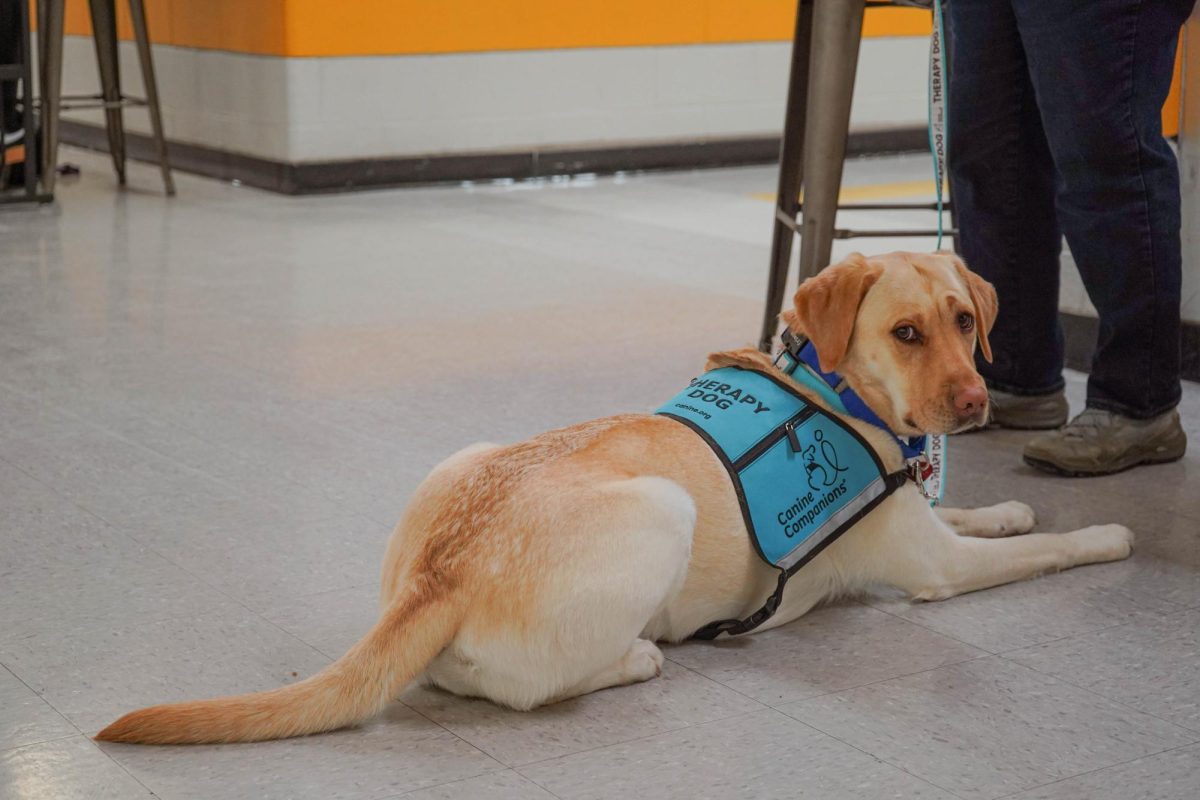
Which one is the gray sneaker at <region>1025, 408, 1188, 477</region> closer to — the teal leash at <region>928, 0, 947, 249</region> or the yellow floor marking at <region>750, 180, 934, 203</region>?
the teal leash at <region>928, 0, 947, 249</region>

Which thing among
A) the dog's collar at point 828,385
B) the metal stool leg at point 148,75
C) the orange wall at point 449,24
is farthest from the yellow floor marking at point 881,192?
the dog's collar at point 828,385

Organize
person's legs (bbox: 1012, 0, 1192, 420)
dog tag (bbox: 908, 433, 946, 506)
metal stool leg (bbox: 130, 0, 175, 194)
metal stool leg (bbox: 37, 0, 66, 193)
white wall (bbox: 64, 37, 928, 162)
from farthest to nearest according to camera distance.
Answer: white wall (bbox: 64, 37, 928, 162)
metal stool leg (bbox: 130, 0, 175, 194)
metal stool leg (bbox: 37, 0, 66, 193)
person's legs (bbox: 1012, 0, 1192, 420)
dog tag (bbox: 908, 433, 946, 506)

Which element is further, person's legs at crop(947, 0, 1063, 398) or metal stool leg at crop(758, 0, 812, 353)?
metal stool leg at crop(758, 0, 812, 353)

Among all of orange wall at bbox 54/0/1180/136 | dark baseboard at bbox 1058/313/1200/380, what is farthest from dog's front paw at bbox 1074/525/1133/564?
orange wall at bbox 54/0/1180/136

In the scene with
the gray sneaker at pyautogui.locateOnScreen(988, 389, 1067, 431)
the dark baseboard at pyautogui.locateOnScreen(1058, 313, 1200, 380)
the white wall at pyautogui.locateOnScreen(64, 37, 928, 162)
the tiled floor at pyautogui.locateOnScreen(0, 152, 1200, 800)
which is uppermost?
the white wall at pyautogui.locateOnScreen(64, 37, 928, 162)

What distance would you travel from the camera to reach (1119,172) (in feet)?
10.3

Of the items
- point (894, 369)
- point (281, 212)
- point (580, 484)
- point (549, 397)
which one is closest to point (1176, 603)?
point (894, 369)

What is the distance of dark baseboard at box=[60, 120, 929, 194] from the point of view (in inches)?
289

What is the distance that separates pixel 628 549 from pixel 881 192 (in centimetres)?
A: 550

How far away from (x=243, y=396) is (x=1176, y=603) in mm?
2219

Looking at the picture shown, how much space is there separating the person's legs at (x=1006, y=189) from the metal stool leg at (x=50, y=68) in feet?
14.0

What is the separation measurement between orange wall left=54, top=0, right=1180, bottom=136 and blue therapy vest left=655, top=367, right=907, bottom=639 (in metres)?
5.16

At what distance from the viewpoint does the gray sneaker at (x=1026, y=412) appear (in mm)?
3570

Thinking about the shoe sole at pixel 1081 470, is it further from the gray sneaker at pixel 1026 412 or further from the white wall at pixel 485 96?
the white wall at pixel 485 96
